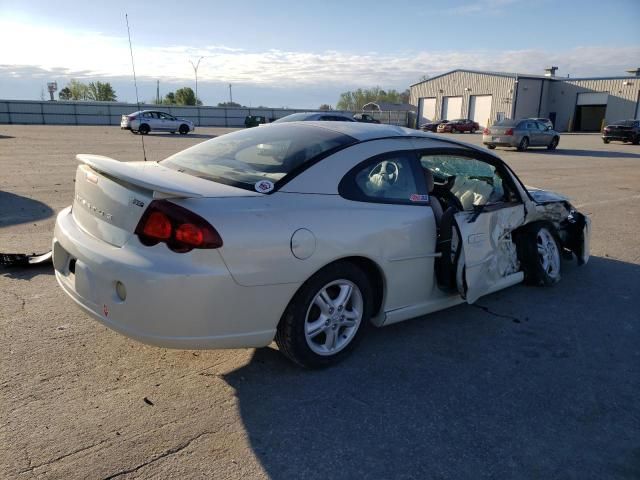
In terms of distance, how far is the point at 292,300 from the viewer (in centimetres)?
303

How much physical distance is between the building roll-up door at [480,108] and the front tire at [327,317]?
56.0 meters

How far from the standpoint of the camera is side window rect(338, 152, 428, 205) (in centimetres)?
336

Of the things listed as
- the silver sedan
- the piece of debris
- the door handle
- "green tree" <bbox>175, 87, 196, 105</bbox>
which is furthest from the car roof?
"green tree" <bbox>175, 87, 196, 105</bbox>

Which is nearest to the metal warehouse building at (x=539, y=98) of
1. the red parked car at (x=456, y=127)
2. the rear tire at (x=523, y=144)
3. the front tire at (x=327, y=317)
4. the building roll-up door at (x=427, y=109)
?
the building roll-up door at (x=427, y=109)

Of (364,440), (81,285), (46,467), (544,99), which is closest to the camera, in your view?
(46,467)

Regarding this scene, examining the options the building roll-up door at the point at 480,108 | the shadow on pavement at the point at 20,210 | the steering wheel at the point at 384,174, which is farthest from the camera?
the building roll-up door at the point at 480,108

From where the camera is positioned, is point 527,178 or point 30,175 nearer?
point 30,175

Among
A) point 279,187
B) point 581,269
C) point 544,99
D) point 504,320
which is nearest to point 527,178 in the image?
point 581,269

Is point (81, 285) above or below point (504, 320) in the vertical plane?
above

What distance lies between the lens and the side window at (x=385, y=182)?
336cm

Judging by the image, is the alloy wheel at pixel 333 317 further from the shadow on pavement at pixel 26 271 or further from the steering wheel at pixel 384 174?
the shadow on pavement at pixel 26 271

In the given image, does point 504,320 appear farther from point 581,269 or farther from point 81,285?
point 81,285

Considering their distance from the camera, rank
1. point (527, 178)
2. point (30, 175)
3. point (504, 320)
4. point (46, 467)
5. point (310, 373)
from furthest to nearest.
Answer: point (527, 178), point (30, 175), point (504, 320), point (310, 373), point (46, 467)

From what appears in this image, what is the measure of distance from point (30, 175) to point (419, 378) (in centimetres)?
1049
